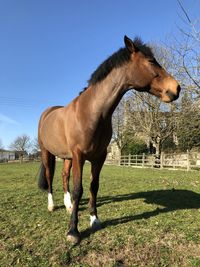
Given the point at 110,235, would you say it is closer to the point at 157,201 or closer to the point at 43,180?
the point at 157,201

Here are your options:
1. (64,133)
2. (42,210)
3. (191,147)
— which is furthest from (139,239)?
(191,147)

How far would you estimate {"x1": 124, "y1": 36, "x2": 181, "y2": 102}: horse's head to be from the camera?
3920 millimetres

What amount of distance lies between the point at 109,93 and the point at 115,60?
1.69ft

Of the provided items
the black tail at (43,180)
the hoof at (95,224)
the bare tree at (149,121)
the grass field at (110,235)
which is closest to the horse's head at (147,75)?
the grass field at (110,235)

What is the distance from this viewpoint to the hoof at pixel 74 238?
12.6 ft

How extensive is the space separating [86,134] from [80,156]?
0.35m

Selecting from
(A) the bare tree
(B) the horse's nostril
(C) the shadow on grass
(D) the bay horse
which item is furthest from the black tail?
(A) the bare tree

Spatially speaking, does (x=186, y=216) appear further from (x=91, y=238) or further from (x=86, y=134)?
(x=86, y=134)

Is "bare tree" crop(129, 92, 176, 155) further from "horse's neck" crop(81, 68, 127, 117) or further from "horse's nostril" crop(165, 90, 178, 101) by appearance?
"horse's nostril" crop(165, 90, 178, 101)

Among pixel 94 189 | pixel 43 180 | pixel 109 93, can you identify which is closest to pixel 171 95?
pixel 109 93

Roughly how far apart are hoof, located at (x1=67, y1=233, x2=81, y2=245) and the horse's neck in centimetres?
178

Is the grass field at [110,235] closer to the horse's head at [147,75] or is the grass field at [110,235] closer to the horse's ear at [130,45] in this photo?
the horse's head at [147,75]

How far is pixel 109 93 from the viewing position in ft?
14.2

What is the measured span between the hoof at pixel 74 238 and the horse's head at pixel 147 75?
2250 mm
